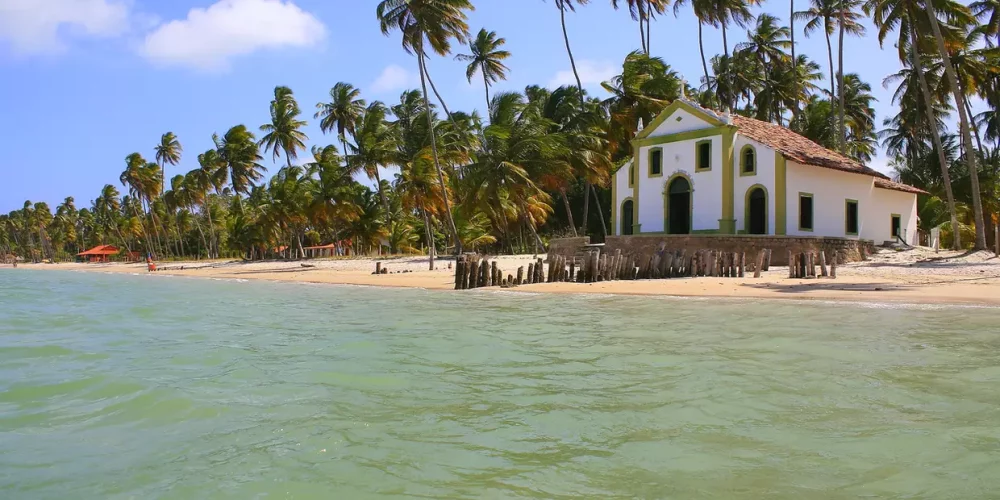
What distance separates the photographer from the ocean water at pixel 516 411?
14.7 feet

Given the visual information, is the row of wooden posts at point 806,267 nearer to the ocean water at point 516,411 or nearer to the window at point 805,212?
the window at point 805,212

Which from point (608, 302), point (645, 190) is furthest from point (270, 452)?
point (645, 190)

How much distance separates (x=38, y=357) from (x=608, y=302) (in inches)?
451

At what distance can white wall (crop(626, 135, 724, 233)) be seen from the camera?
2691cm

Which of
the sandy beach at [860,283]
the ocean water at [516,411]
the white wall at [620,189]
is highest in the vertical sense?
the white wall at [620,189]

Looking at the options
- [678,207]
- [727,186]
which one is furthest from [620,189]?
[727,186]

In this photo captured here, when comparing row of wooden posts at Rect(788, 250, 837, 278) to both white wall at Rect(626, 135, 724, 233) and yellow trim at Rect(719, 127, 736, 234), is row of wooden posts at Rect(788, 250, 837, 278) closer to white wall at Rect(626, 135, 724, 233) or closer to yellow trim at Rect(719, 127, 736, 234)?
yellow trim at Rect(719, 127, 736, 234)

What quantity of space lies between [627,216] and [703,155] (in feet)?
16.3

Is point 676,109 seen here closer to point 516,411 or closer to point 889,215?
point 889,215

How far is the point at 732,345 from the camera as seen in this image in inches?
382

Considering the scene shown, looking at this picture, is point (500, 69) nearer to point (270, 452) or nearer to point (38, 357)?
point (38, 357)

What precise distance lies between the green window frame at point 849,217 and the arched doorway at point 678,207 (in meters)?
6.18

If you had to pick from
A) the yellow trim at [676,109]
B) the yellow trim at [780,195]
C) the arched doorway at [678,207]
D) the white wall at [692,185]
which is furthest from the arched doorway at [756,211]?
the yellow trim at [676,109]

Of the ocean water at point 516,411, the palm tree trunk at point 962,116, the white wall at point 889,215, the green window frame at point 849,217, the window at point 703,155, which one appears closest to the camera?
the ocean water at point 516,411
